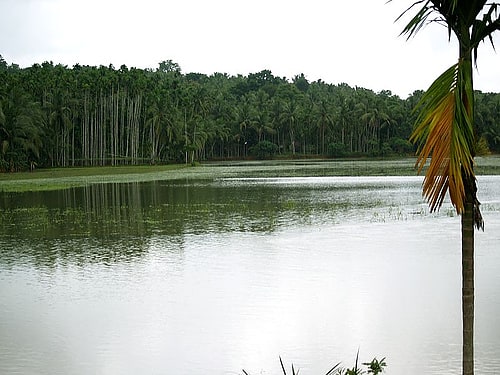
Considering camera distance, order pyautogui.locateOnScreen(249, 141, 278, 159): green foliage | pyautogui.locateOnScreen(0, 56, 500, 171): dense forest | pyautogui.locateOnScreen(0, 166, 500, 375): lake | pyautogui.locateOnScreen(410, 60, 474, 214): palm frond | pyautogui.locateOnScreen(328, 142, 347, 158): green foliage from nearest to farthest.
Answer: pyautogui.locateOnScreen(410, 60, 474, 214): palm frond, pyautogui.locateOnScreen(0, 166, 500, 375): lake, pyautogui.locateOnScreen(0, 56, 500, 171): dense forest, pyautogui.locateOnScreen(328, 142, 347, 158): green foliage, pyautogui.locateOnScreen(249, 141, 278, 159): green foliage

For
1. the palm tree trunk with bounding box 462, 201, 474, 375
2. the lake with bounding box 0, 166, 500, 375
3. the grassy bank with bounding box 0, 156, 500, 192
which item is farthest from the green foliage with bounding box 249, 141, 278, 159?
the palm tree trunk with bounding box 462, 201, 474, 375

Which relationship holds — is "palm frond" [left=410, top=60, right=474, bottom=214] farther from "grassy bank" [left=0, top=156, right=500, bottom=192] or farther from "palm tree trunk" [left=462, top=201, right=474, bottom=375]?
"grassy bank" [left=0, top=156, right=500, bottom=192]

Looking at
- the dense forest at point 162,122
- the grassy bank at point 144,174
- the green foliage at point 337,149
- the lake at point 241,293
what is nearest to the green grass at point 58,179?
the grassy bank at point 144,174

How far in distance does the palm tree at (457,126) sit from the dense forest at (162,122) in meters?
33.4

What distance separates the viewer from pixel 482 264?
1259cm

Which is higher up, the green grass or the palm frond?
the palm frond

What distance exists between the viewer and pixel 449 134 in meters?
3.48

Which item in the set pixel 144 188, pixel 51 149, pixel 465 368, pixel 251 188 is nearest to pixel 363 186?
pixel 251 188

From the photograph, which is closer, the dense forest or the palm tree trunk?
the palm tree trunk

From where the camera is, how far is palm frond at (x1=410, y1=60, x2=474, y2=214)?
3.45m

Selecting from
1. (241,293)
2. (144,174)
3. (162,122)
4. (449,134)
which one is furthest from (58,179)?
(449,134)

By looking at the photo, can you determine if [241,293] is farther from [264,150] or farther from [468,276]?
[264,150]

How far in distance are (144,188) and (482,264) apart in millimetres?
25389

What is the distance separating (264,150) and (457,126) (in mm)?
92162
